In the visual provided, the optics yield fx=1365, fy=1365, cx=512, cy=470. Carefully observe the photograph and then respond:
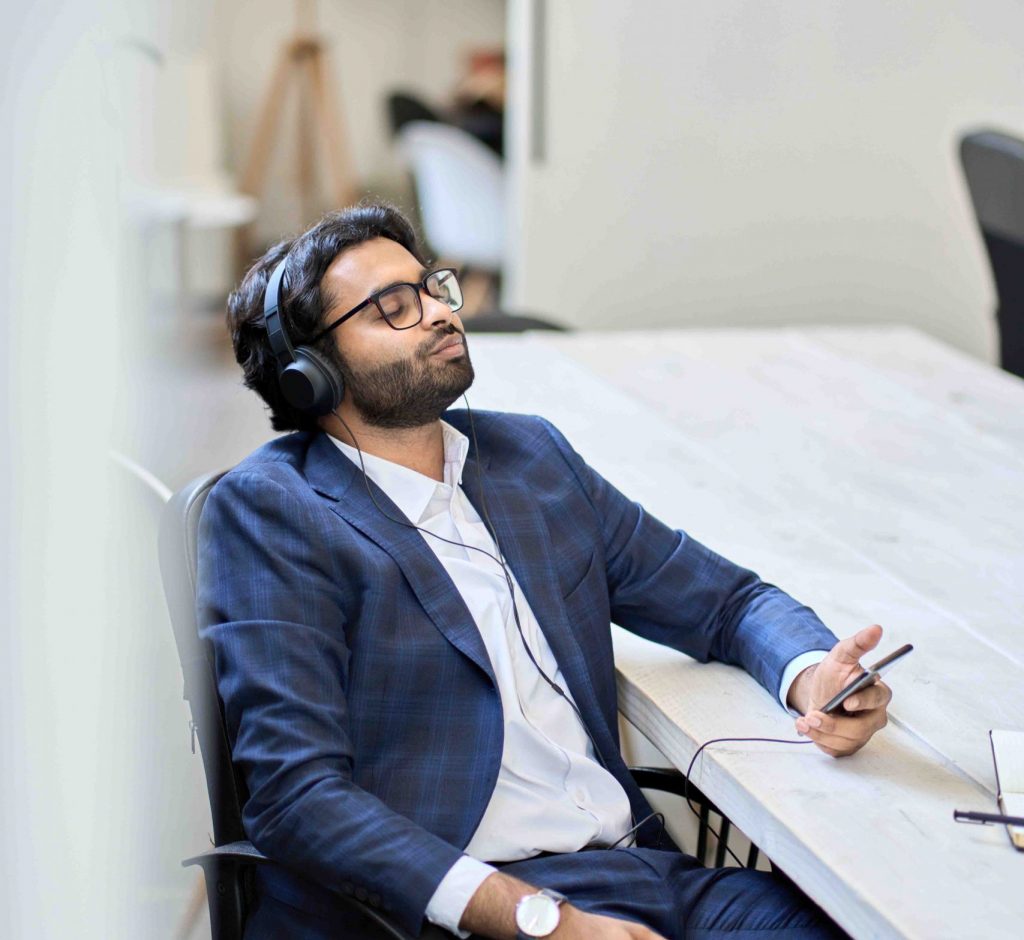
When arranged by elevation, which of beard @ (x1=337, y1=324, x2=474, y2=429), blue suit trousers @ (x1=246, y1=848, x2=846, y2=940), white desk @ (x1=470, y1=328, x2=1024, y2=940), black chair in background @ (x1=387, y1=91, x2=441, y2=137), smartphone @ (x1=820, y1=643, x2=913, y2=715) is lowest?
blue suit trousers @ (x1=246, y1=848, x2=846, y2=940)

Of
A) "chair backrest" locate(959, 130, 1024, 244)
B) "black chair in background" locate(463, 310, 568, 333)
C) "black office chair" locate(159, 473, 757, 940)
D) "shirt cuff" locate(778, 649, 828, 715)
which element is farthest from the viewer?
"black chair in background" locate(463, 310, 568, 333)

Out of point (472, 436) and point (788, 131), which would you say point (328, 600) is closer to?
point (472, 436)

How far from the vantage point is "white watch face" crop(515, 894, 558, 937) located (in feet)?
3.64

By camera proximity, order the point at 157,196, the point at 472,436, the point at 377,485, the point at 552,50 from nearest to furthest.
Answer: the point at 377,485, the point at 472,436, the point at 552,50, the point at 157,196

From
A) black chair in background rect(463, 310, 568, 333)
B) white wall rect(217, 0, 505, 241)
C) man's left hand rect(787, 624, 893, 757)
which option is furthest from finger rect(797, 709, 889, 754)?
white wall rect(217, 0, 505, 241)

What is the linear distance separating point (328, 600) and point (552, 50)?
8.79 ft

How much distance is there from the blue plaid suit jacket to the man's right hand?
0.11 metres

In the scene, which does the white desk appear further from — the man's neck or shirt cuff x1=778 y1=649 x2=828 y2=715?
the man's neck

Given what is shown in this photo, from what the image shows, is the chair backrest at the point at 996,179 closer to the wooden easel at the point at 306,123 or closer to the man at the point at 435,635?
the man at the point at 435,635

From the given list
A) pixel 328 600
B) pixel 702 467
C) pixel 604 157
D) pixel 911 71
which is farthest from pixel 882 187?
pixel 328 600

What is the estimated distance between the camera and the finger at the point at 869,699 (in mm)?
1274

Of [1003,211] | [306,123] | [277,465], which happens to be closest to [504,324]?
[1003,211]

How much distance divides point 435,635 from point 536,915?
30 cm

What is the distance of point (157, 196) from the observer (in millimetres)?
4965
